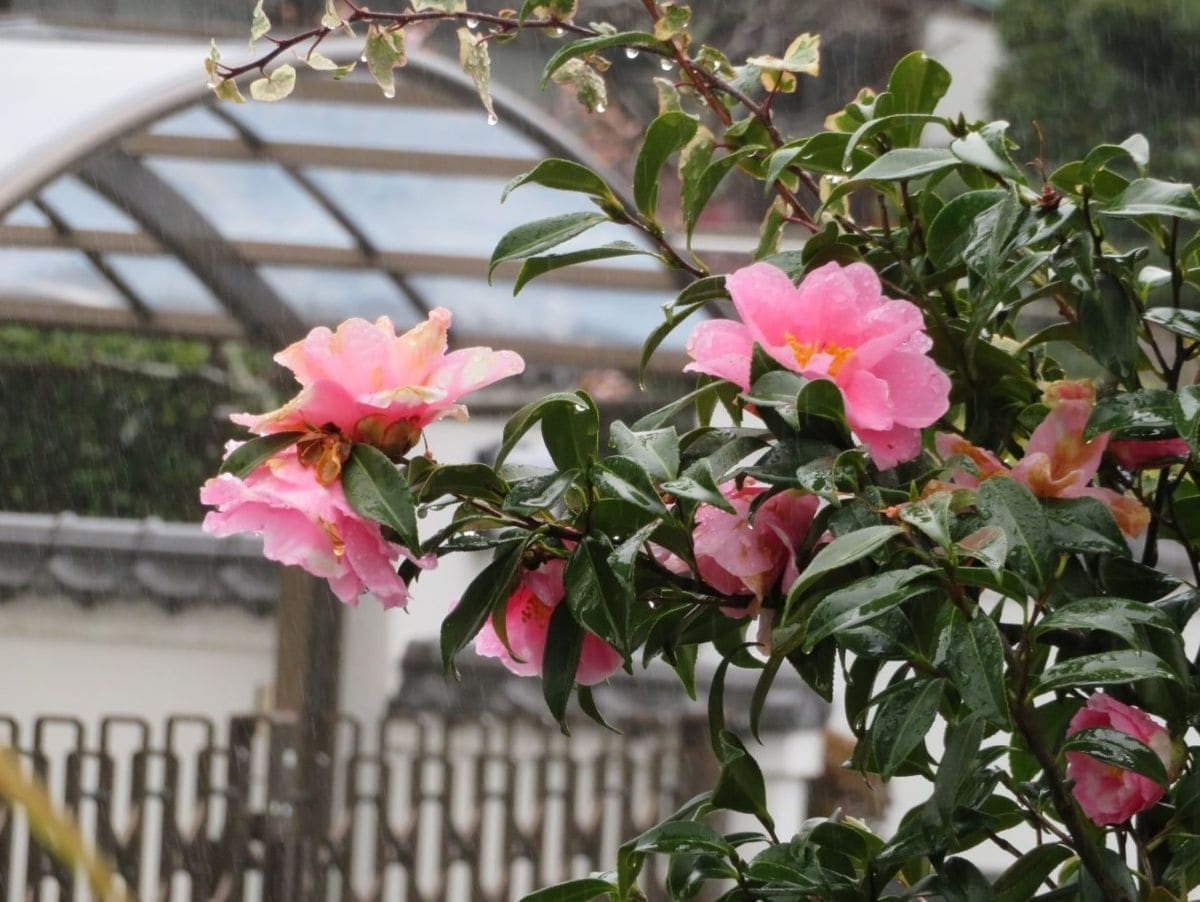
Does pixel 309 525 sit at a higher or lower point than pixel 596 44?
lower

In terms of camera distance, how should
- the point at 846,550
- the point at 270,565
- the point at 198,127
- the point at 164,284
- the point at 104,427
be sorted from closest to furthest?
the point at 846,550
the point at 198,127
the point at 270,565
the point at 164,284
the point at 104,427

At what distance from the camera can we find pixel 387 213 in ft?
10.5

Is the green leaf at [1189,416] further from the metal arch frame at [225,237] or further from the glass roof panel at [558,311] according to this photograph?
the glass roof panel at [558,311]

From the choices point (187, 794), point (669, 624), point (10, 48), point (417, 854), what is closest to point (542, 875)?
point (417, 854)

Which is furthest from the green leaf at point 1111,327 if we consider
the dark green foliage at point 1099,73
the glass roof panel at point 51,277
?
the dark green foliage at point 1099,73

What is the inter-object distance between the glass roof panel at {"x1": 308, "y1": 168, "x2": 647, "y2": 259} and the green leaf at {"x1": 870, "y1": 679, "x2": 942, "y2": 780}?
2691 millimetres

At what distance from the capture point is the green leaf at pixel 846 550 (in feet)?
1.42

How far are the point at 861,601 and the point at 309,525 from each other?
0.55ft

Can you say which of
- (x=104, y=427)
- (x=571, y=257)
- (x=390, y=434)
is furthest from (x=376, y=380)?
(x=104, y=427)

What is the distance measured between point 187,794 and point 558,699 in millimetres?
2426

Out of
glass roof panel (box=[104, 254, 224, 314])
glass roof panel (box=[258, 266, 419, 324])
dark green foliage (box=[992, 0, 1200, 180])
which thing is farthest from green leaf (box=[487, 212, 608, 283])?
dark green foliage (box=[992, 0, 1200, 180])

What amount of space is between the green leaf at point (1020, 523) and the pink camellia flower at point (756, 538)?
0.20 ft

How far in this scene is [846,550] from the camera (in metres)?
0.44

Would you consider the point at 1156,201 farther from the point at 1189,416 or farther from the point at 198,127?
the point at 198,127
